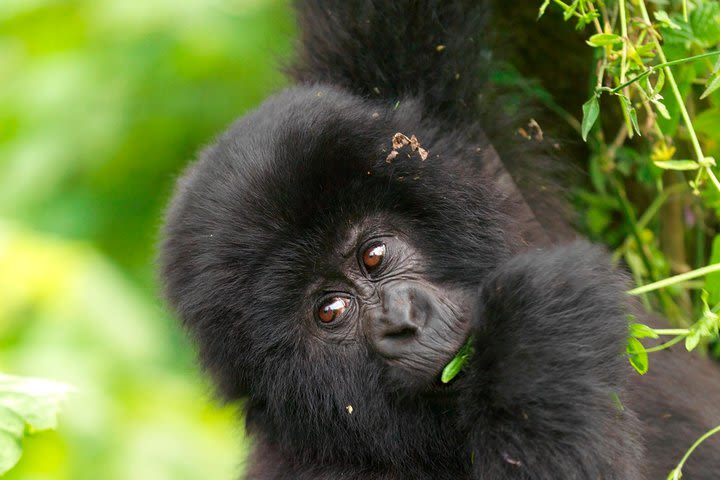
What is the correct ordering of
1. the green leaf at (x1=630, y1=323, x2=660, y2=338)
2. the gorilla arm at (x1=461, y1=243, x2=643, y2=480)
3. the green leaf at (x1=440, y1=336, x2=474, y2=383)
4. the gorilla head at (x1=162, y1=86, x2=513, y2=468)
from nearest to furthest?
1. the green leaf at (x1=630, y1=323, x2=660, y2=338)
2. the gorilla arm at (x1=461, y1=243, x2=643, y2=480)
3. the green leaf at (x1=440, y1=336, x2=474, y2=383)
4. the gorilla head at (x1=162, y1=86, x2=513, y2=468)

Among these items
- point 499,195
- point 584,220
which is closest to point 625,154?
point 584,220

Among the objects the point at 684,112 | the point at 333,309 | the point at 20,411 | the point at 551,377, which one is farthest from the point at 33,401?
the point at 684,112

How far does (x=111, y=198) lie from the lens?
5.22 meters

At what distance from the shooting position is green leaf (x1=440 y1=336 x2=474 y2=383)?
230 cm

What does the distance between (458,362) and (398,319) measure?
7.8 inches

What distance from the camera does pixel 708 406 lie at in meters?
2.99

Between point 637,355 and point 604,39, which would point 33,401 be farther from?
point 604,39

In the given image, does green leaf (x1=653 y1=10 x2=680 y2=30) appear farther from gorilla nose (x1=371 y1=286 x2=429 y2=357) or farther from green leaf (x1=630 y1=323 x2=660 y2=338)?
gorilla nose (x1=371 y1=286 x2=429 y2=357)

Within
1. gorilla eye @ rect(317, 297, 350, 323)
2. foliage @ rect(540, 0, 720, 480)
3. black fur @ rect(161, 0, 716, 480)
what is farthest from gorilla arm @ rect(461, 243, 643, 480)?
gorilla eye @ rect(317, 297, 350, 323)

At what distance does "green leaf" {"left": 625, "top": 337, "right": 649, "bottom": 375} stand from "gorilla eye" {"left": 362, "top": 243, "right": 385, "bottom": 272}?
70 centimetres

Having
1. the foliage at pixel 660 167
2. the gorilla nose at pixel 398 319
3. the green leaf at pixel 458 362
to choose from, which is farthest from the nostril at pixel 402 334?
the foliage at pixel 660 167

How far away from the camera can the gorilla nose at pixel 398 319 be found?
2.39 meters

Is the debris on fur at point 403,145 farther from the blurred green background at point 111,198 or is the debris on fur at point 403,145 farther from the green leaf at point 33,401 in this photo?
the green leaf at point 33,401

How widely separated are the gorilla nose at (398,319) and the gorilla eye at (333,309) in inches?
4.3
